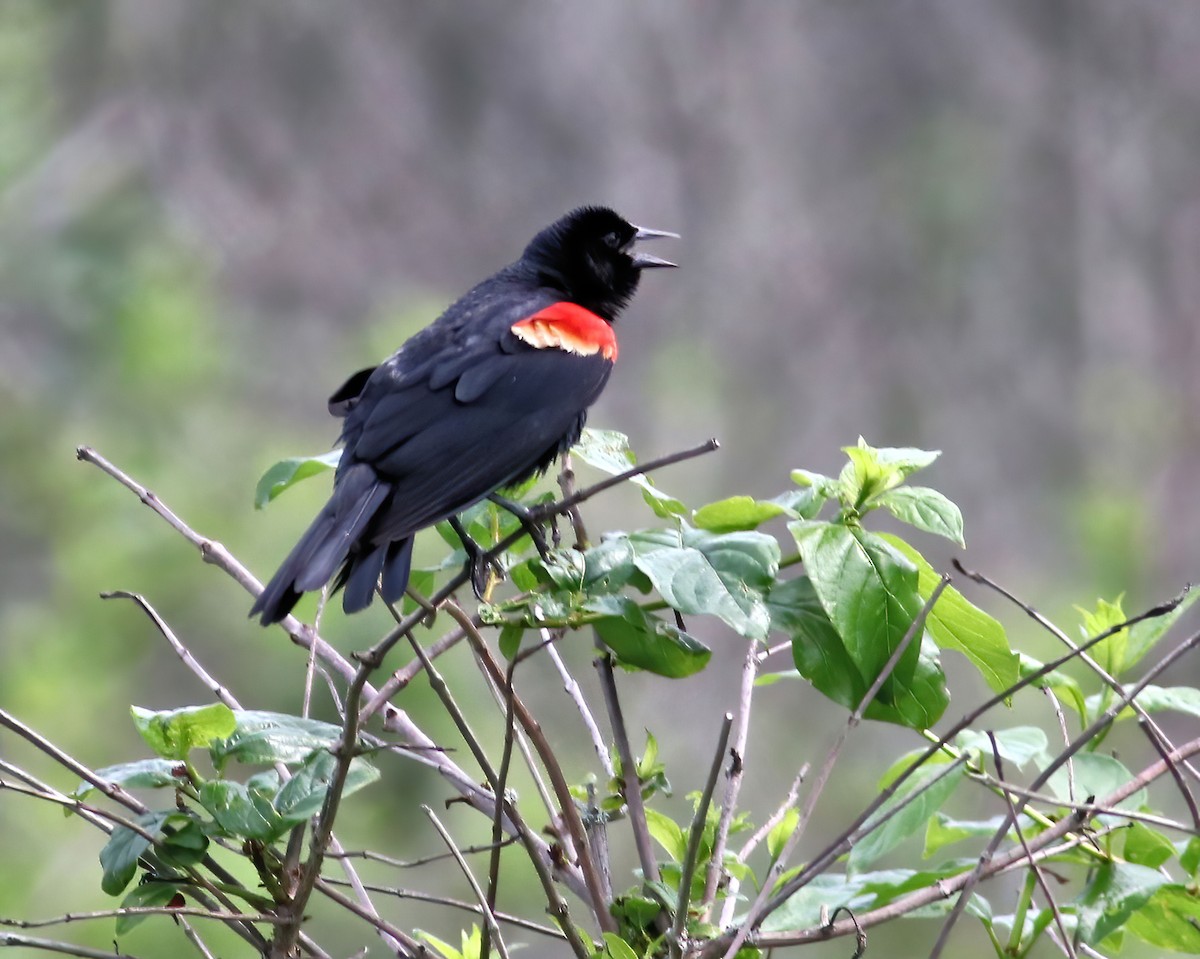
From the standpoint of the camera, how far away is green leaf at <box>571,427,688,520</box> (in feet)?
2.86

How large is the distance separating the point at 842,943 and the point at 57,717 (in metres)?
1.99

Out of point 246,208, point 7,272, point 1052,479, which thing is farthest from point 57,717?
point 1052,479

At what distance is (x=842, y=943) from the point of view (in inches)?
129

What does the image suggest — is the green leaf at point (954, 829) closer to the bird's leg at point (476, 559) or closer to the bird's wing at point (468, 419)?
the bird's leg at point (476, 559)

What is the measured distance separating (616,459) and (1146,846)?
1.50ft

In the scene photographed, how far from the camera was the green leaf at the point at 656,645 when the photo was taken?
0.83 metres

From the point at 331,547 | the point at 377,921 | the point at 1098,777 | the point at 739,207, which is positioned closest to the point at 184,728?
the point at 377,921

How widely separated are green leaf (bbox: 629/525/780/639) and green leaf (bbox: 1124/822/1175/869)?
29 cm

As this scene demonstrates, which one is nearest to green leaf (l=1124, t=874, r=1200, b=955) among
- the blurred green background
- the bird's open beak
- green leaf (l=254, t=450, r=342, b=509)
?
green leaf (l=254, t=450, r=342, b=509)

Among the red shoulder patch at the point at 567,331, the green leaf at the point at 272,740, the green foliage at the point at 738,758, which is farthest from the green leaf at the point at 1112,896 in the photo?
the red shoulder patch at the point at 567,331

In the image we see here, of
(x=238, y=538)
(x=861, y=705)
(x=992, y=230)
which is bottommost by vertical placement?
(x=861, y=705)

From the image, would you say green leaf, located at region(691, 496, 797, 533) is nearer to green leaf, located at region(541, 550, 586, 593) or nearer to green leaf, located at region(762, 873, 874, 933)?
green leaf, located at region(541, 550, 586, 593)

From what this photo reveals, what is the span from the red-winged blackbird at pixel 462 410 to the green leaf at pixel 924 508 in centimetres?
31

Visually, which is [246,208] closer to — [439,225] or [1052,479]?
[439,225]
